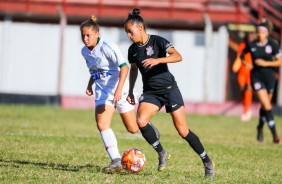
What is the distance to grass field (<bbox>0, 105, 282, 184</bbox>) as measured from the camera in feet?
30.3

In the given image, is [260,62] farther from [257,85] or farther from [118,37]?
[118,37]

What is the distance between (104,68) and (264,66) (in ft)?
19.8

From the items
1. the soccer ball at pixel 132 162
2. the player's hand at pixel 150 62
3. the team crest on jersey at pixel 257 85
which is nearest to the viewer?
the player's hand at pixel 150 62

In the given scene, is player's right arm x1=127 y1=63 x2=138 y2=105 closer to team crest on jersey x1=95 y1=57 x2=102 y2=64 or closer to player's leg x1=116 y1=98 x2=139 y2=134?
player's leg x1=116 y1=98 x2=139 y2=134

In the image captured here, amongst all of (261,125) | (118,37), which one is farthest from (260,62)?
(118,37)

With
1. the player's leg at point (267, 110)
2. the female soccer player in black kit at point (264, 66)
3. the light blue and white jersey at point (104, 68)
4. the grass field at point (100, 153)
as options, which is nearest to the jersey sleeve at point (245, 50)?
the female soccer player in black kit at point (264, 66)

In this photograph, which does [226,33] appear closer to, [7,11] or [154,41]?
[7,11]

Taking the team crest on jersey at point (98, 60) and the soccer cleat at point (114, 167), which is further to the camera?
the team crest on jersey at point (98, 60)

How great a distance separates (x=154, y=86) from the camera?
9812 mm

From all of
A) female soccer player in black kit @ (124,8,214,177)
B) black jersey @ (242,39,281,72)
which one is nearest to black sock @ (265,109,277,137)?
black jersey @ (242,39,281,72)

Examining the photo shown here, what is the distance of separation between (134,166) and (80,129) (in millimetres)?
7198

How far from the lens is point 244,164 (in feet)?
37.3

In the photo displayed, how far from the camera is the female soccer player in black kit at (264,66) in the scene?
15.3 meters

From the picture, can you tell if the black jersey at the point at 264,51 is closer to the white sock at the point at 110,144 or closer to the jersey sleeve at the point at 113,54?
the jersey sleeve at the point at 113,54
